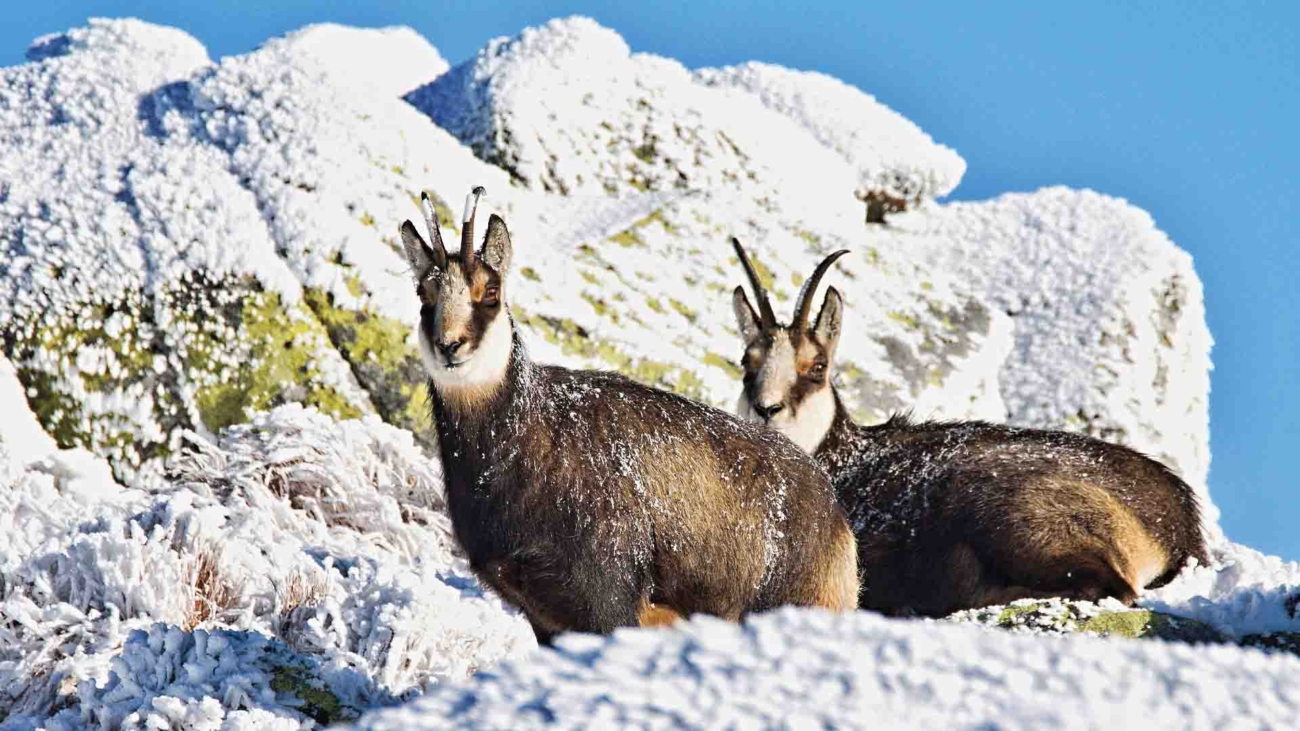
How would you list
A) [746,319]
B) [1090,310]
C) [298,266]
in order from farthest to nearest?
1. [1090,310]
2. [298,266]
3. [746,319]

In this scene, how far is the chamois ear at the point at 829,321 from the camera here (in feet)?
27.3

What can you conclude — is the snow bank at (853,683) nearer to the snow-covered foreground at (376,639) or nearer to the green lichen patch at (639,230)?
the snow-covered foreground at (376,639)

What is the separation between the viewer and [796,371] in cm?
816

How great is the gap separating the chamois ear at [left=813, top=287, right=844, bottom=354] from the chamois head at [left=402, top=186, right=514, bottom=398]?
2892 mm

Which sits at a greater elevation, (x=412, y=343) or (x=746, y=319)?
(x=746, y=319)

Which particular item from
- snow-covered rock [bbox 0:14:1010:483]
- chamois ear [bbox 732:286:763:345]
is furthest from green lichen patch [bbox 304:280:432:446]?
chamois ear [bbox 732:286:763:345]

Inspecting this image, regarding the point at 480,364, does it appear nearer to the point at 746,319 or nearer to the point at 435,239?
the point at 435,239

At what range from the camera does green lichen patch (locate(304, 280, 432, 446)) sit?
11.5m

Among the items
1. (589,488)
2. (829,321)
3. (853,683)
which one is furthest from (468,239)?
(853,683)

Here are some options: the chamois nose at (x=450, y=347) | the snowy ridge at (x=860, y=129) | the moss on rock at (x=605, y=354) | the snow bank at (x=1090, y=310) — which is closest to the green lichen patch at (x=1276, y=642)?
the chamois nose at (x=450, y=347)

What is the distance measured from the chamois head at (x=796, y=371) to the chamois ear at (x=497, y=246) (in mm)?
2579

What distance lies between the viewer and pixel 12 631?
6211mm

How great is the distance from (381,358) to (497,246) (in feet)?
20.4

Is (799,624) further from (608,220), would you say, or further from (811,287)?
(608,220)
